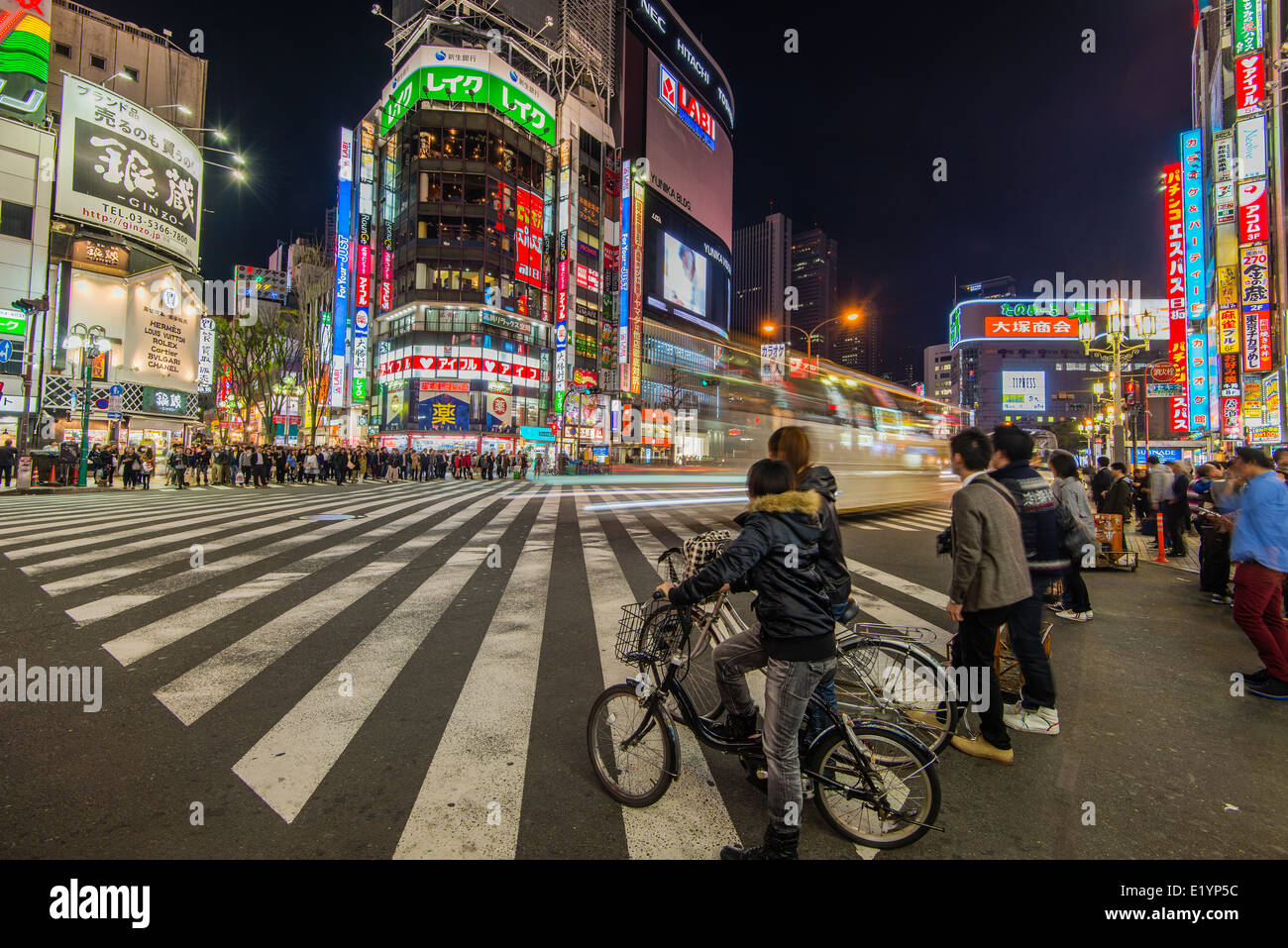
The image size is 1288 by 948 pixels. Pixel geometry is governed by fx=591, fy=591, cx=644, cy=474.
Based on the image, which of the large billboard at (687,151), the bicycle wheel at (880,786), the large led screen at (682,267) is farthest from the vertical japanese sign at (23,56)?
the large billboard at (687,151)

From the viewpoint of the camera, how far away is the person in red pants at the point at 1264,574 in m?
4.52

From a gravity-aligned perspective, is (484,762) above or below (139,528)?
below

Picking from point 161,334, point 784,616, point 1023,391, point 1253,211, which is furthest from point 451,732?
point 1023,391

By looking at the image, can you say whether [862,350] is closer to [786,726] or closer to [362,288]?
[362,288]

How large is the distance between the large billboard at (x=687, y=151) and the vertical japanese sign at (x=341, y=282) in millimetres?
43846

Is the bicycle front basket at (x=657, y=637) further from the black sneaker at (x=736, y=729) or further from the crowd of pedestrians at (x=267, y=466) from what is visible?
the crowd of pedestrians at (x=267, y=466)

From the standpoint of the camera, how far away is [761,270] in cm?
16262

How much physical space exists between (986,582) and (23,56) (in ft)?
140

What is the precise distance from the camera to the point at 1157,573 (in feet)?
32.3

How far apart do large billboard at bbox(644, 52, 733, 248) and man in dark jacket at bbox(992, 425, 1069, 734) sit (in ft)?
299

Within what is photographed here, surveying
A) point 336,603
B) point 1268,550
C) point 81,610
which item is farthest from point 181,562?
point 1268,550

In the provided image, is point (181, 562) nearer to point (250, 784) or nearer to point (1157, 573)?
point (250, 784)

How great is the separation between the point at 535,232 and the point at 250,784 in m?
62.4

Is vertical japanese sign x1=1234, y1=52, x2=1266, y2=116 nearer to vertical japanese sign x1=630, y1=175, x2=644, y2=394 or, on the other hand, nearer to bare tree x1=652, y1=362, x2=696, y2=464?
vertical japanese sign x1=630, y1=175, x2=644, y2=394
